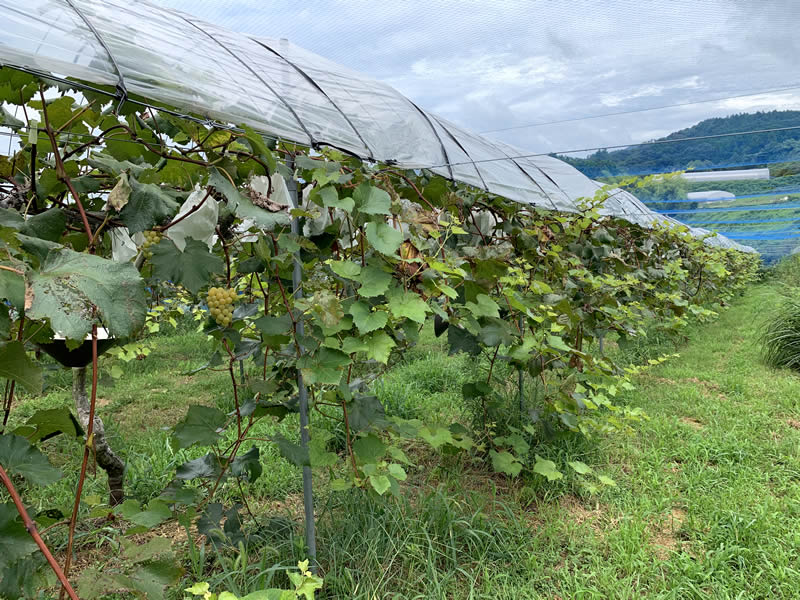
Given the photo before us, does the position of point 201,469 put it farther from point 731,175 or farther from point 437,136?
point 731,175

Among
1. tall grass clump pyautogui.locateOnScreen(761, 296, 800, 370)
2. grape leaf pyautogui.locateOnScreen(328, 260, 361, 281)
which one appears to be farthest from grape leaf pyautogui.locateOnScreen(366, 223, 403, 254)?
tall grass clump pyautogui.locateOnScreen(761, 296, 800, 370)

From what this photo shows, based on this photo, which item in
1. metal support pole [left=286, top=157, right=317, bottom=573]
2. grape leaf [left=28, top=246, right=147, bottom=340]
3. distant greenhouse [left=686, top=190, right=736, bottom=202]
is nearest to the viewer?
grape leaf [left=28, top=246, right=147, bottom=340]

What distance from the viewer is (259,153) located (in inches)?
46.1

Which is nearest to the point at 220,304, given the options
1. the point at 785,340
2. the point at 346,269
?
the point at 346,269

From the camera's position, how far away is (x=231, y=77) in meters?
1.41

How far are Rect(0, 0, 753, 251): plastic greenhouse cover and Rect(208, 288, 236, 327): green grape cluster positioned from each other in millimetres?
421

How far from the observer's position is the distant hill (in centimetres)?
586

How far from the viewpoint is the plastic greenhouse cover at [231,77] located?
1004 mm

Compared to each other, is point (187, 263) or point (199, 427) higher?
point (187, 263)

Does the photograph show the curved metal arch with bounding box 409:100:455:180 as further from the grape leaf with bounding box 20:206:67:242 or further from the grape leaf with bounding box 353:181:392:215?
the grape leaf with bounding box 20:206:67:242

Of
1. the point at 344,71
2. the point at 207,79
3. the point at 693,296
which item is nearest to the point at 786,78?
the point at 693,296

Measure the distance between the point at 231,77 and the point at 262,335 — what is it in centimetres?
71

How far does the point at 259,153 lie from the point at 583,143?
12.1ft

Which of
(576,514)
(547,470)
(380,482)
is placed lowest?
(576,514)
